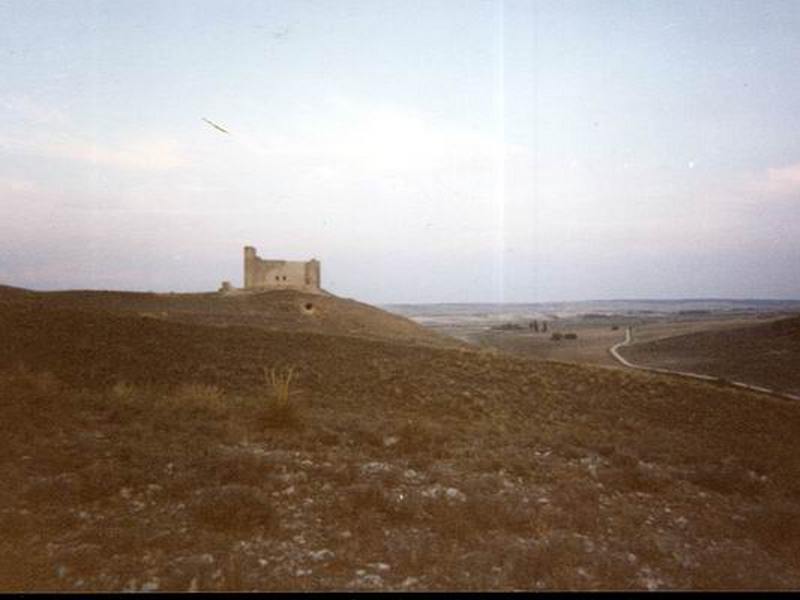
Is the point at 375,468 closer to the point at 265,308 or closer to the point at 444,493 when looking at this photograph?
the point at 444,493

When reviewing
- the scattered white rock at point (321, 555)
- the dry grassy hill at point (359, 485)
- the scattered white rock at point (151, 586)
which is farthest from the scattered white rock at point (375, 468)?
the scattered white rock at point (151, 586)

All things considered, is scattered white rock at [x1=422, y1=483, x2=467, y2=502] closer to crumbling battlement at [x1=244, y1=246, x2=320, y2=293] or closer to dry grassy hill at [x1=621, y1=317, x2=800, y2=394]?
dry grassy hill at [x1=621, y1=317, x2=800, y2=394]

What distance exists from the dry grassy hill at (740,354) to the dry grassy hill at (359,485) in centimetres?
1346

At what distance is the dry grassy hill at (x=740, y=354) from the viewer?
90.7 feet

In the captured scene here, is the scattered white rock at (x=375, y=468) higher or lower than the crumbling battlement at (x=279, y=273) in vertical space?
lower

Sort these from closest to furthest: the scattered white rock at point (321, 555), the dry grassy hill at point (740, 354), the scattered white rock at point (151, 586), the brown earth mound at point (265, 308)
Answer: the scattered white rock at point (151, 586), the scattered white rock at point (321, 555), the dry grassy hill at point (740, 354), the brown earth mound at point (265, 308)

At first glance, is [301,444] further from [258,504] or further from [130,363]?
[130,363]

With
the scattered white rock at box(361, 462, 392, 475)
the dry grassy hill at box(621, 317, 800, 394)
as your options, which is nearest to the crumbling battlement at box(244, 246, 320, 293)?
the dry grassy hill at box(621, 317, 800, 394)

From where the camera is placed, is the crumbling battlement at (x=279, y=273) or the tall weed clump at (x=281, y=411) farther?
the crumbling battlement at (x=279, y=273)

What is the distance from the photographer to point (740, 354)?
34.5m

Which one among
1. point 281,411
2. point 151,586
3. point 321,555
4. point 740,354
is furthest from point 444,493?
point 740,354

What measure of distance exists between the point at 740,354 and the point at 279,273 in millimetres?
37910

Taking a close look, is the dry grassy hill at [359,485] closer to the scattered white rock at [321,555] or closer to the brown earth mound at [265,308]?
the scattered white rock at [321,555]

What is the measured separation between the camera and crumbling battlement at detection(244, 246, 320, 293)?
53312 millimetres
